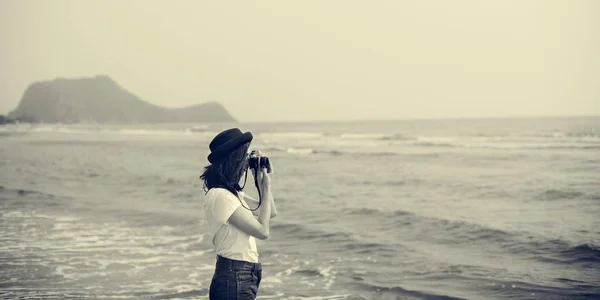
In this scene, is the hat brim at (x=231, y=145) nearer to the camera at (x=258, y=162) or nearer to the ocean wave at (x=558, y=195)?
the camera at (x=258, y=162)

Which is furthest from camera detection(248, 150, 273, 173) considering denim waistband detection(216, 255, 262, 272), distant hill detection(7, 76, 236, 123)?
distant hill detection(7, 76, 236, 123)

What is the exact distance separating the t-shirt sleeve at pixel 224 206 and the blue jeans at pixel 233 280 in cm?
23

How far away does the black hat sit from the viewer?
3.03 meters

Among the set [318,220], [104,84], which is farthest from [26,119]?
[318,220]

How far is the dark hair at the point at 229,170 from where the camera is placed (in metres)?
3.05

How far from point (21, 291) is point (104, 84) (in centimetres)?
9752

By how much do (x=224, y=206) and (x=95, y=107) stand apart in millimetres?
123785

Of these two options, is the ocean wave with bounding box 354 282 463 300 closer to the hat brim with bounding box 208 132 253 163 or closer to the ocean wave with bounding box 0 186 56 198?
the hat brim with bounding box 208 132 253 163

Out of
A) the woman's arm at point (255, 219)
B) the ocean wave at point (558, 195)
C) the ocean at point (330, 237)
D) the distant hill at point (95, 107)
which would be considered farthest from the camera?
the distant hill at point (95, 107)

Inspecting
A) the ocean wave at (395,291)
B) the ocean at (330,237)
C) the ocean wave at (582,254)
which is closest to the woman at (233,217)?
the ocean at (330,237)

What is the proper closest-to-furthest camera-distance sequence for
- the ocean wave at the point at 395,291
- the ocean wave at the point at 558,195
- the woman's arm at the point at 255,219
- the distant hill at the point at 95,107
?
1. the woman's arm at the point at 255,219
2. the ocean wave at the point at 395,291
3. the ocean wave at the point at 558,195
4. the distant hill at the point at 95,107

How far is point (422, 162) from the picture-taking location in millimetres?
27391

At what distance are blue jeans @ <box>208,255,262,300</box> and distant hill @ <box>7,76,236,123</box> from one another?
9098 cm

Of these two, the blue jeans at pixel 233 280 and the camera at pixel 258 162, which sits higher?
the camera at pixel 258 162
